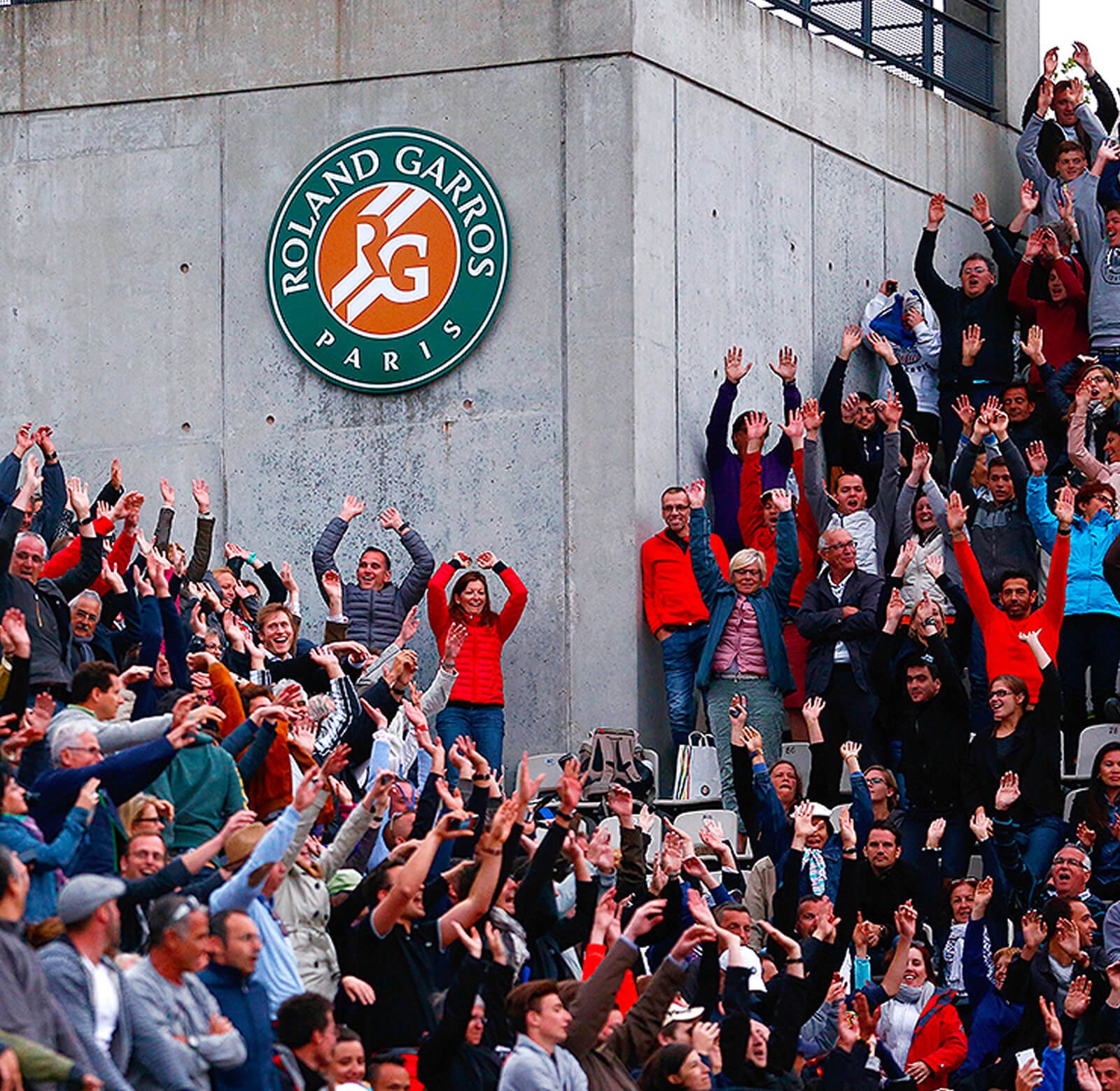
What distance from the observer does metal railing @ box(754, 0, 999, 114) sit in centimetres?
2098

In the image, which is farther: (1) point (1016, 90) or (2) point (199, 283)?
(1) point (1016, 90)

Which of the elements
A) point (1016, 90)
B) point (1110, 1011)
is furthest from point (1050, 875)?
point (1016, 90)

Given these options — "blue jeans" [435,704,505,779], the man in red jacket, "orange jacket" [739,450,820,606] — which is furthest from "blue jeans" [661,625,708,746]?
"blue jeans" [435,704,505,779]

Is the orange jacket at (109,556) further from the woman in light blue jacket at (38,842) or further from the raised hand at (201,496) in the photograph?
the woman in light blue jacket at (38,842)

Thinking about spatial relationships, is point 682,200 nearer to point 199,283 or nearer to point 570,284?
point 570,284

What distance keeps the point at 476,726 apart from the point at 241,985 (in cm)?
716

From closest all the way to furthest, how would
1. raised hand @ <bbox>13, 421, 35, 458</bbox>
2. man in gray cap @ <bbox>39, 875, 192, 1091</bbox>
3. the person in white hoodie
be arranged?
1. man in gray cap @ <bbox>39, 875, 192, 1091</bbox>
2. raised hand @ <bbox>13, 421, 35, 458</bbox>
3. the person in white hoodie

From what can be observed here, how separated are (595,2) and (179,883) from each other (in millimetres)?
9723

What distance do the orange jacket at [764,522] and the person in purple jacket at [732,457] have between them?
0.07 metres

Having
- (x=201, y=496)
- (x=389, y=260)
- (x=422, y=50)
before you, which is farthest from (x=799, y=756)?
(x=422, y=50)

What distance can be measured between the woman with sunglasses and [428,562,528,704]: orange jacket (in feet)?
9.56

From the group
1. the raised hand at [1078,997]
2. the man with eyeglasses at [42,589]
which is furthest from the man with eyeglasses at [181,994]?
the raised hand at [1078,997]

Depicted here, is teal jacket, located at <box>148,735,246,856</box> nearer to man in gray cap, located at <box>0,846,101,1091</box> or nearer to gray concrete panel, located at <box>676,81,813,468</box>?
man in gray cap, located at <box>0,846,101,1091</box>

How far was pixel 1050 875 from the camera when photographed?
1520 cm
